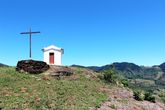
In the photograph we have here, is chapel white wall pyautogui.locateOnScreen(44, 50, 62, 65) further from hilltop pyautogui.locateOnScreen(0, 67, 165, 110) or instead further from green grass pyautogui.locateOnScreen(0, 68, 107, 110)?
green grass pyautogui.locateOnScreen(0, 68, 107, 110)

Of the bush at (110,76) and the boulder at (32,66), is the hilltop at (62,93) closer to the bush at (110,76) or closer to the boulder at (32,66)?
the boulder at (32,66)

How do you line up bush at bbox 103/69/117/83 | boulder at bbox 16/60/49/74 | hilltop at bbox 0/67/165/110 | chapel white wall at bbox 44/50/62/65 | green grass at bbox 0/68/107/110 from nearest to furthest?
green grass at bbox 0/68/107/110 < hilltop at bbox 0/67/165/110 < boulder at bbox 16/60/49/74 < bush at bbox 103/69/117/83 < chapel white wall at bbox 44/50/62/65

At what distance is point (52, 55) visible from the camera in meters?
53.9

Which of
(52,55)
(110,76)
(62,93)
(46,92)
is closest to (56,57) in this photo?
(52,55)

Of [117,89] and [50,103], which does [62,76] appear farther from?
[50,103]

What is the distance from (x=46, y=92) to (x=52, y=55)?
17528 millimetres

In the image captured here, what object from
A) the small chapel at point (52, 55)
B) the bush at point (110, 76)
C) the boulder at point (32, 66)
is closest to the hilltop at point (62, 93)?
the boulder at point (32, 66)

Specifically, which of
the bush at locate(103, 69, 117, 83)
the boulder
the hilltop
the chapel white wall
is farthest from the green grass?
the chapel white wall

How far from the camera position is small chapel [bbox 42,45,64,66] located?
53.6 m

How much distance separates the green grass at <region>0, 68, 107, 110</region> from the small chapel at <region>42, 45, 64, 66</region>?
738 cm

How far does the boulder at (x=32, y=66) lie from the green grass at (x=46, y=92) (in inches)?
50.4

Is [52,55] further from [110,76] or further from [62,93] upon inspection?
[62,93]

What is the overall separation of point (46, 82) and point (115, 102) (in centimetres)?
1071

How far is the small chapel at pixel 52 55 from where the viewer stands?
5359 centimetres
